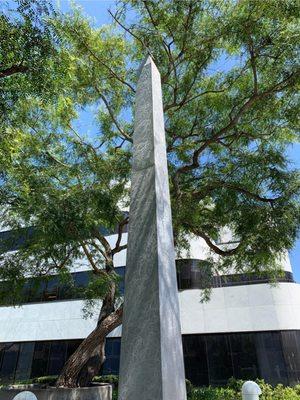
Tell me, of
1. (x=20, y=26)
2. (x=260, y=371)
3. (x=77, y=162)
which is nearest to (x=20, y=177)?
(x=77, y=162)

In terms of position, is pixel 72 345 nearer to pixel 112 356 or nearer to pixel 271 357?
pixel 112 356

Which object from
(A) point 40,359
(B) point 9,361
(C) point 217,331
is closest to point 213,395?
(C) point 217,331

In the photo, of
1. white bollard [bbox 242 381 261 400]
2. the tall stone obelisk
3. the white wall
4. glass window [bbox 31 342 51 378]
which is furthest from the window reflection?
the tall stone obelisk

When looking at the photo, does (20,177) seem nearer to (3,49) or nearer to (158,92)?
(3,49)

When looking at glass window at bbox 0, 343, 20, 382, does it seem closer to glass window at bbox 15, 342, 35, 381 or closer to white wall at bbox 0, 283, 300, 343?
glass window at bbox 15, 342, 35, 381

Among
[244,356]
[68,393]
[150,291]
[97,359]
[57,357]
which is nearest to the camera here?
[150,291]

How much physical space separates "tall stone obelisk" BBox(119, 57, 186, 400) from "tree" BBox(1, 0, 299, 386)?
11.0 ft

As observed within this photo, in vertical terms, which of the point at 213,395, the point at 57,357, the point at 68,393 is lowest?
the point at 213,395

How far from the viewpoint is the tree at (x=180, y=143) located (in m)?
7.33

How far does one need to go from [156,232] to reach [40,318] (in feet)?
53.4

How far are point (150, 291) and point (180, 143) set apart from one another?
24.2 ft

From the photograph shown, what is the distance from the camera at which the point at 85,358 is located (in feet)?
28.9

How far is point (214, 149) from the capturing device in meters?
10.1

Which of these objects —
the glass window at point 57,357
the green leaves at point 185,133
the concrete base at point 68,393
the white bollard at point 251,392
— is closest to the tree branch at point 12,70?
the green leaves at point 185,133
